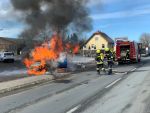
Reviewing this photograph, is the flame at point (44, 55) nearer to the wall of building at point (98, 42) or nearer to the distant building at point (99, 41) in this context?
the wall of building at point (98, 42)

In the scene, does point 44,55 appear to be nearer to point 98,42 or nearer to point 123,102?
point 123,102

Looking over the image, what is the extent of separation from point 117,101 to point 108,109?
1.53m

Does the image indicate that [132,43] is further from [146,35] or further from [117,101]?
[146,35]

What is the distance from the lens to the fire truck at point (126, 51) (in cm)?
3997

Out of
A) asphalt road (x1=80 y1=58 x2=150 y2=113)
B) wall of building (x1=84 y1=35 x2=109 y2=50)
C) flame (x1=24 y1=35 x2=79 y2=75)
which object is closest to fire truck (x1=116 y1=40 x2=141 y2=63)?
flame (x1=24 y1=35 x2=79 y2=75)

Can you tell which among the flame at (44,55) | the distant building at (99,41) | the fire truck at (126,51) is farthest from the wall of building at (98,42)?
the flame at (44,55)

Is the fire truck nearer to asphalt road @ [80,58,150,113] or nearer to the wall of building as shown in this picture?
asphalt road @ [80,58,150,113]

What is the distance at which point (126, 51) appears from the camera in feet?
133

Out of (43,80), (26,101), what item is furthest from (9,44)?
(26,101)

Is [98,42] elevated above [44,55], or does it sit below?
above

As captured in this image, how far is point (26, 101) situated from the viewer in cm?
1255

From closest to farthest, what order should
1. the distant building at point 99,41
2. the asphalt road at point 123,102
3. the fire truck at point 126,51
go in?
the asphalt road at point 123,102, the fire truck at point 126,51, the distant building at point 99,41

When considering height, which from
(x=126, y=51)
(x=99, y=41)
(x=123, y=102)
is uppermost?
(x=99, y=41)

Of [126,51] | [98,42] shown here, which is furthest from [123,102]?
[98,42]
